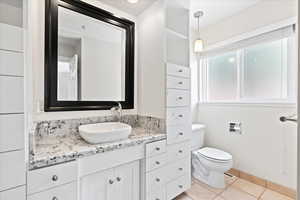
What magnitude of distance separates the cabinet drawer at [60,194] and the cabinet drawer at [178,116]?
956 mm

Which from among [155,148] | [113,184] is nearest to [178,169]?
[155,148]

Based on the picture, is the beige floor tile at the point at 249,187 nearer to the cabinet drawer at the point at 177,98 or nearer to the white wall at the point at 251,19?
the cabinet drawer at the point at 177,98

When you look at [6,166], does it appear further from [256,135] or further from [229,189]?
[256,135]

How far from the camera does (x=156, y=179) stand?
141 cm

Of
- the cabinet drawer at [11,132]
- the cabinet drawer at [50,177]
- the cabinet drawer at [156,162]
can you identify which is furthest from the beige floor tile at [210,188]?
the cabinet drawer at [11,132]

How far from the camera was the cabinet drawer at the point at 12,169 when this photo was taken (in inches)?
27.4

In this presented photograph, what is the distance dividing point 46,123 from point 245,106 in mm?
2348

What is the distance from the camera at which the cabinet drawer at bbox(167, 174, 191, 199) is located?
1.55m

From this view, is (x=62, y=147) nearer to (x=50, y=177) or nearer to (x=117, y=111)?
(x=50, y=177)

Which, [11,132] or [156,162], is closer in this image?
[11,132]

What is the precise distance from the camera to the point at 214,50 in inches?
96.7

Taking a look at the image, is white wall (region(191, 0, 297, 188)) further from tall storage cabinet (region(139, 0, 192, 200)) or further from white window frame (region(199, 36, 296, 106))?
tall storage cabinet (region(139, 0, 192, 200))

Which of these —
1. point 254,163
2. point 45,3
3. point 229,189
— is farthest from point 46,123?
point 254,163

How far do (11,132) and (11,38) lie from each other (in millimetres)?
455
